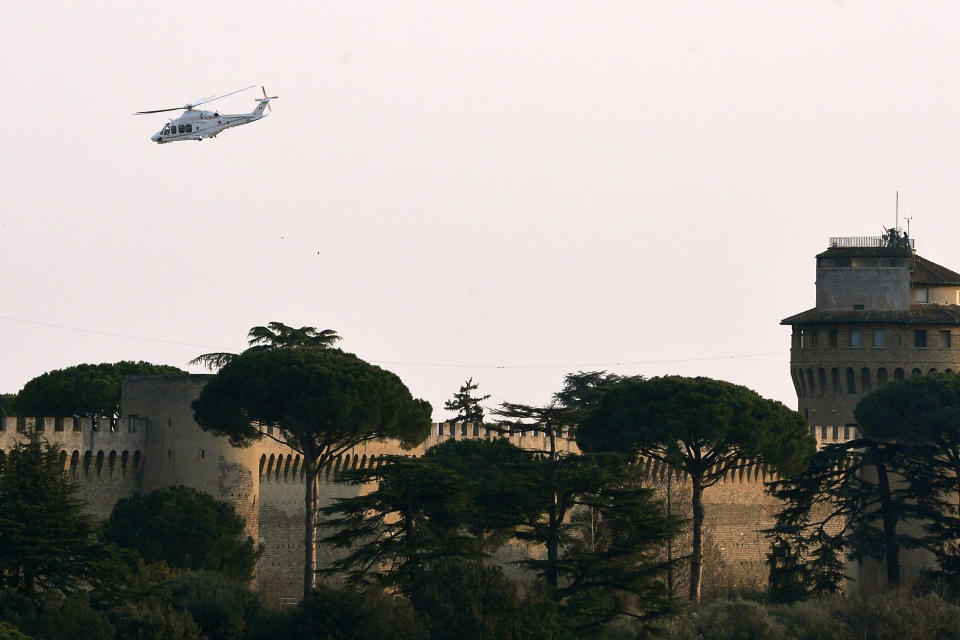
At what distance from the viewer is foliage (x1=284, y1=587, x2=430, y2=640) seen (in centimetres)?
4622

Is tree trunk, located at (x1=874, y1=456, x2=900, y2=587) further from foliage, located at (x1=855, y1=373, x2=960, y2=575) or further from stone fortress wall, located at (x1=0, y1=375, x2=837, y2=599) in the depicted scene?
stone fortress wall, located at (x1=0, y1=375, x2=837, y2=599)

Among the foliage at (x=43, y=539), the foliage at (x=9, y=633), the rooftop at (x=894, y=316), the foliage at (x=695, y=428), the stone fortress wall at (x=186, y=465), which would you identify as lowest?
the foliage at (x=9, y=633)

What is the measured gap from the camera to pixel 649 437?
213 feet

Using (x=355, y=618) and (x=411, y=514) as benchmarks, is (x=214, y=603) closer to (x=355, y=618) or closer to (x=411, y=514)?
(x=355, y=618)

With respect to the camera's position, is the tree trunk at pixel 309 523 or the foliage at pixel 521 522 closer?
the foliage at pixel 521 522

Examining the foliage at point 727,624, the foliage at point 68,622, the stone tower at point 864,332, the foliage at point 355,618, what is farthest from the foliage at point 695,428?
the stone tower at point 864,332

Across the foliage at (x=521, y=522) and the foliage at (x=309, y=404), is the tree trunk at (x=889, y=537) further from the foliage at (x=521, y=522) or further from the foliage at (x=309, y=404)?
the foliage at (x=521, y=522)

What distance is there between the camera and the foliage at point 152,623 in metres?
46.0

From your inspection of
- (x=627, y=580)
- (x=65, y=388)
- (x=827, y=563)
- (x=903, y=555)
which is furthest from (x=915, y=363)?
(x=627, y=580)

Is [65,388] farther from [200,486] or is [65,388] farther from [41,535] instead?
[41,535]

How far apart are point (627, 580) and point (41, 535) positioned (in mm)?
13769

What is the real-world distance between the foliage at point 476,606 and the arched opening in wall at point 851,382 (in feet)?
144

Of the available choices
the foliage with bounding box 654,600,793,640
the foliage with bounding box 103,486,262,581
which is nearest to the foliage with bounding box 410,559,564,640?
the foliage with bounding box 654,600,793,640

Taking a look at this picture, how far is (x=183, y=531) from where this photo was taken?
60062mm
